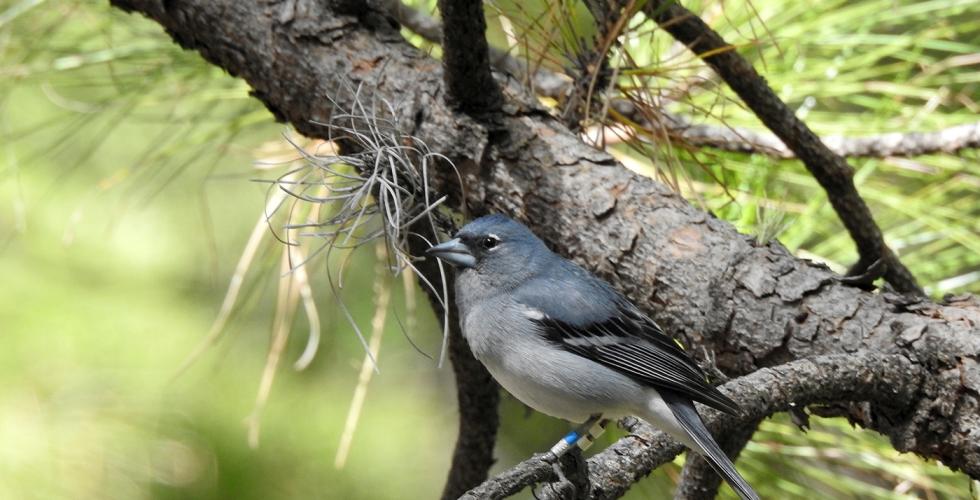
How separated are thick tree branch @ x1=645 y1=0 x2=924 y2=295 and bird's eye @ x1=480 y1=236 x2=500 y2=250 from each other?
2.08 feet

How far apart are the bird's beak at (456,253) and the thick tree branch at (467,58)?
29cm

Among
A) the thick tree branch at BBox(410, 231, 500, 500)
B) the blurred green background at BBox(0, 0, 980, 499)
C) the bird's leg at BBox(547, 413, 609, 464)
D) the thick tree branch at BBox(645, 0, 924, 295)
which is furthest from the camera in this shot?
the blurred green background at BBox(0, 0, 980, 499)

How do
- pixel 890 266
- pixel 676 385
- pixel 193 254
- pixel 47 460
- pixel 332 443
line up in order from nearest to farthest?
1. pixel 676 385
2. pixel 890 266
3. pixel 47 460
4. pixel 332 443
5. pixel 193 254

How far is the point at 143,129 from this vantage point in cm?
467

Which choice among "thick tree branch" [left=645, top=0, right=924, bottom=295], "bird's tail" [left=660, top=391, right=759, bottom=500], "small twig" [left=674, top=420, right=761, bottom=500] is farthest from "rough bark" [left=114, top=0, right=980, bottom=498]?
"thick tree branch" [left=645, top=0, right=924, bottom=295]

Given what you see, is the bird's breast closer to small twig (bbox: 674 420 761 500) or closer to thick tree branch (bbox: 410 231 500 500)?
small twig (bbox: 674 420 761 500)

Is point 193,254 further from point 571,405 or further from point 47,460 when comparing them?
point 571,405

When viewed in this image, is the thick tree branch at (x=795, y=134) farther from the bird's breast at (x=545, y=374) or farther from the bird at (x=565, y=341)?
the bird's breast at (x=545, y=374)

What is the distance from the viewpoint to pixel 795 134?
2.33 meters

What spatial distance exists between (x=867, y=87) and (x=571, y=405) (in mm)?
1563

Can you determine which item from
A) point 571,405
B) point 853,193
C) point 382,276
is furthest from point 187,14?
point 853,193

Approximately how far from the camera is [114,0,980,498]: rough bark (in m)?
1.79

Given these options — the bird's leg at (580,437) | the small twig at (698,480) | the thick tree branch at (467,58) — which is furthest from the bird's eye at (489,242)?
the small twig at (698,480)

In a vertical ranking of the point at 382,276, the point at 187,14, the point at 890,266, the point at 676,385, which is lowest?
the point at 382,276
